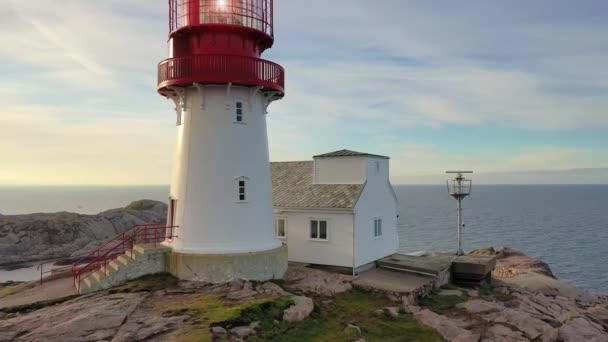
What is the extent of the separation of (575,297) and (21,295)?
32.2 meters

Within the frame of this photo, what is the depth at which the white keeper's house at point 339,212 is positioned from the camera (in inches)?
928

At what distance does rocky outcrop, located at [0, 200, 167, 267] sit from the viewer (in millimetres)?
44088

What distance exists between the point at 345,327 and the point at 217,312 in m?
4.50

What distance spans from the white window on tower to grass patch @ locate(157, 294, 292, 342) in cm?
488

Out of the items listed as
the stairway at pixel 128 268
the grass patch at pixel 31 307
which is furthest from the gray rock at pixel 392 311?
the grass patch at pixel 31 307

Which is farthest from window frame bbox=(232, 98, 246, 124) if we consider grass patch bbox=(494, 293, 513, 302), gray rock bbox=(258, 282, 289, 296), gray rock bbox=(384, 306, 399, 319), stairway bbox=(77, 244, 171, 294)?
grass patch bbox=(494, 293, 513, 302)

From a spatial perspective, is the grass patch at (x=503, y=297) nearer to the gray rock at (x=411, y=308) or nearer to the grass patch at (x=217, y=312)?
the gray rock at (x=411, y=308)

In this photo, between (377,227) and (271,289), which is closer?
(271,289)

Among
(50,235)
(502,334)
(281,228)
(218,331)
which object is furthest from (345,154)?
(50,235)

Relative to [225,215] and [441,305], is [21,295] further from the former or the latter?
[441,305]

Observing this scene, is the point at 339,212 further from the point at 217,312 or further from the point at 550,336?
the point at 550,336

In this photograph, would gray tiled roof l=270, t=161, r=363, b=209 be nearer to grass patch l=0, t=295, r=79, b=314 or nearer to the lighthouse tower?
the lighthouse tower

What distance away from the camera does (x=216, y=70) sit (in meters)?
19.0

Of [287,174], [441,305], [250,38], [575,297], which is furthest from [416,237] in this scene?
[250,38]
